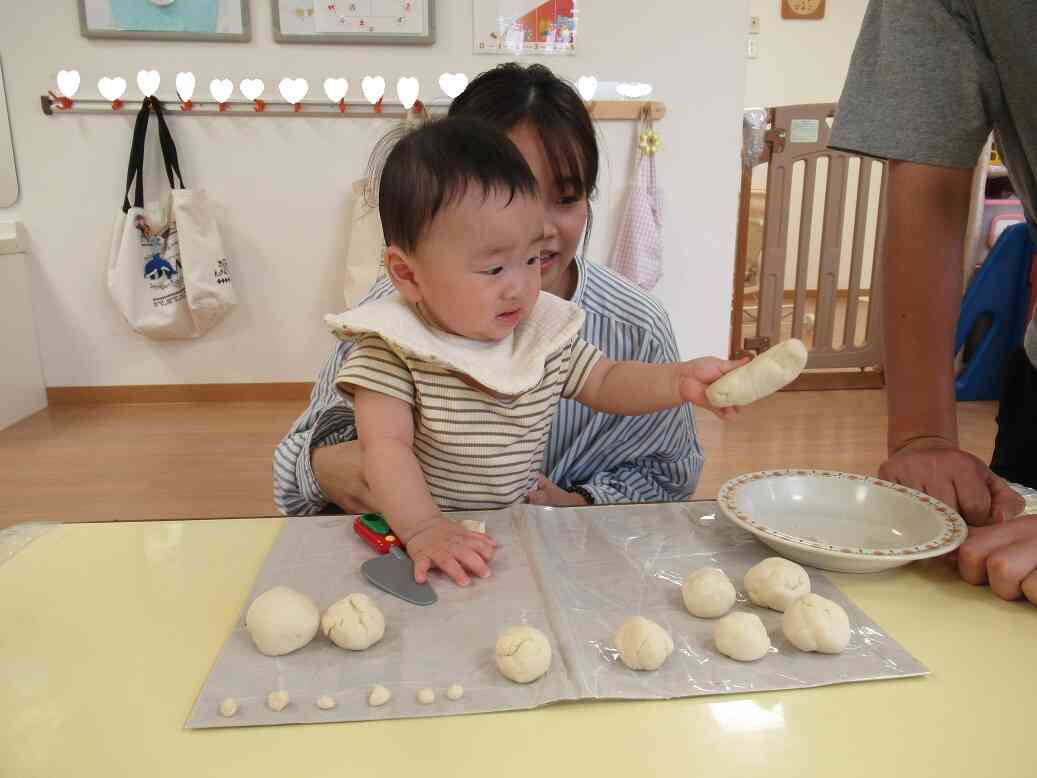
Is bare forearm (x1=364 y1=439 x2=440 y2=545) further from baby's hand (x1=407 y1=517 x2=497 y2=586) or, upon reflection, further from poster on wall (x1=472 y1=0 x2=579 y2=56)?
poster on wall (x1=472 y1=0 x2=579 y2=56)

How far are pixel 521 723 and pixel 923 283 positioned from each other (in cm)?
74

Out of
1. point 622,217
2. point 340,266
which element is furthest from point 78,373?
point 622,217

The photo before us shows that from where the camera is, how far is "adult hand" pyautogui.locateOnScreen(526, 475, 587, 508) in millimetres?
979

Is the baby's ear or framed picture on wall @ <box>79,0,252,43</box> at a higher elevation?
framed picture on wall @ <box>79,0,252,43</box>

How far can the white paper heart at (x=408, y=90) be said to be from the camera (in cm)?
273

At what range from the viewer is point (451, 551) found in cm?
66

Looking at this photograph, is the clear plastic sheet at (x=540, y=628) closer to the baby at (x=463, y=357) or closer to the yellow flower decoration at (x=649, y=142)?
the baby at (x=463, y=357)

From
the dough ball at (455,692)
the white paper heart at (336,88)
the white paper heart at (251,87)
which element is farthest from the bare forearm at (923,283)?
the white paper heart at (251,87)

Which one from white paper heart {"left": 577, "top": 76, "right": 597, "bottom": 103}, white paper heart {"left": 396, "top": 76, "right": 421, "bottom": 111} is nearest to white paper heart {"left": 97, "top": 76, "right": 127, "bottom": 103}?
white paper heart {"left": 396, "top": 76, "right": 421, "bottom": 111}

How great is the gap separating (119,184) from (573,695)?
2.89 meters

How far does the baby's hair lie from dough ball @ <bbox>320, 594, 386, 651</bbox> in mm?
378

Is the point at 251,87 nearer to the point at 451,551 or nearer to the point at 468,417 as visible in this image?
the point at 468,417

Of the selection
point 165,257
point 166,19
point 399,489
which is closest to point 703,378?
point 399,489

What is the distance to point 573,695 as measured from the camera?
50cm
